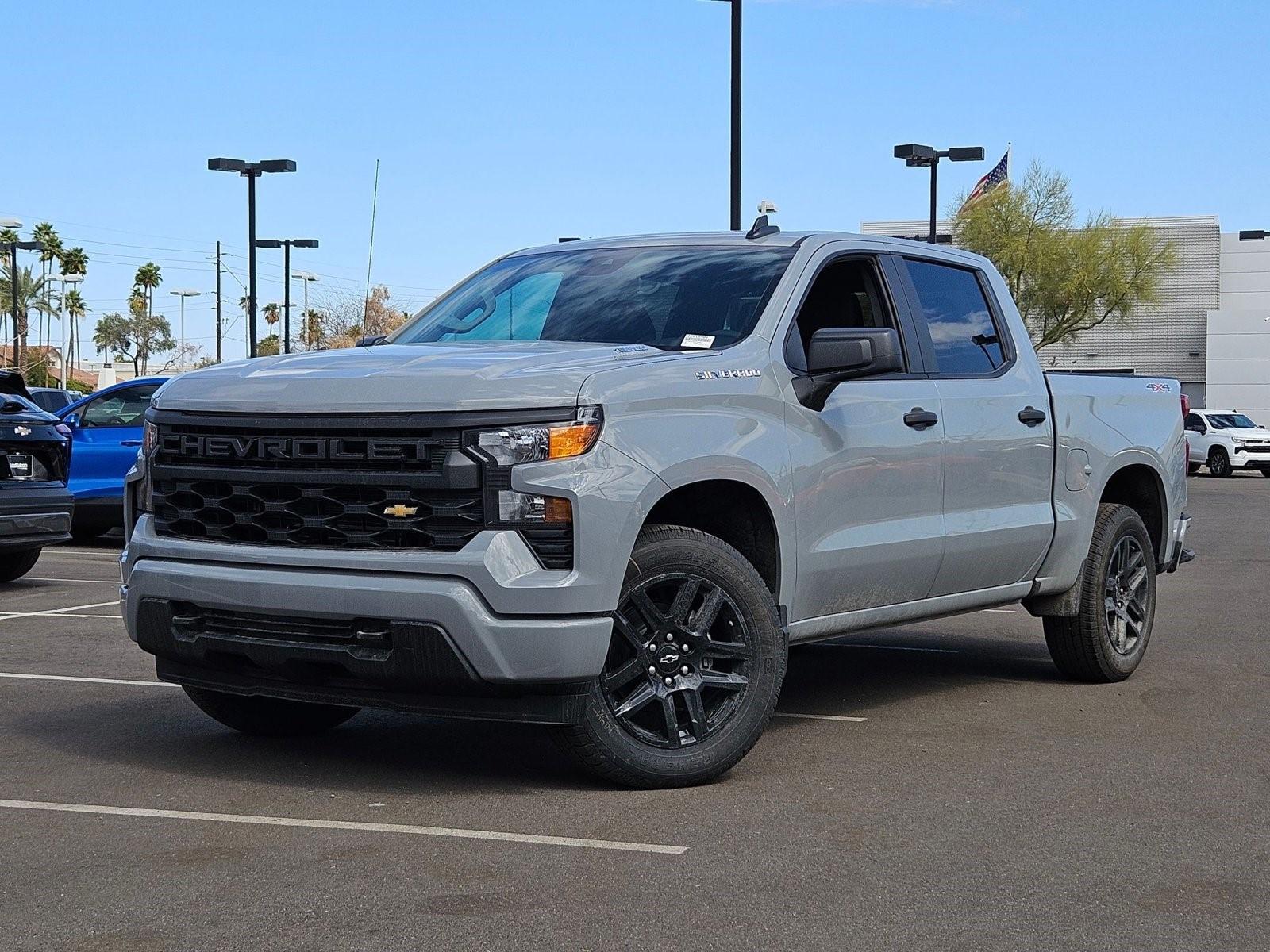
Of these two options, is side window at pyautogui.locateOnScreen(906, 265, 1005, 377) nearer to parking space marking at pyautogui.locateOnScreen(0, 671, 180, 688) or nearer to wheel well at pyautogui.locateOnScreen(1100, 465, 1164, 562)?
wheel well at pyautogui.locateOnScreen(1100, 465, 1164, 562)

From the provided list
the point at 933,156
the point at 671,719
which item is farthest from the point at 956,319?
the point at 933,156

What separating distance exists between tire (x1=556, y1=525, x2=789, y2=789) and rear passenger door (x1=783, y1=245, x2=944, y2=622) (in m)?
0.49

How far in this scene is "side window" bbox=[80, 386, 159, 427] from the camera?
16250 mm

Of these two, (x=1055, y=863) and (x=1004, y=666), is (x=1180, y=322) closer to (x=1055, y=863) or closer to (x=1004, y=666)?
Result: (x=1004, y=666)

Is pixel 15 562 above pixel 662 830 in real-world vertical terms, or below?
below

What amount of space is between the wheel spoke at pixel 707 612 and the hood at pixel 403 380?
854 millimetres

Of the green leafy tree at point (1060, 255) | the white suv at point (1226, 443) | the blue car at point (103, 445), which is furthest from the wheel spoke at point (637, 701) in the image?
the green leafy tree at point (1060, 255)

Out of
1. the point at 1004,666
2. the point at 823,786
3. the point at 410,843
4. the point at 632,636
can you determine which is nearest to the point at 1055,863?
the point at 823,786

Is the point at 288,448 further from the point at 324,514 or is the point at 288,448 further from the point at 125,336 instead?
the point at 125,336

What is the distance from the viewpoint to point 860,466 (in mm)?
6488

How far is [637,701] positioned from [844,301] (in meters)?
2.21

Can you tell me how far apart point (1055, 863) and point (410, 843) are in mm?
1897

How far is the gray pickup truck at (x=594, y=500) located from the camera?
530 cm

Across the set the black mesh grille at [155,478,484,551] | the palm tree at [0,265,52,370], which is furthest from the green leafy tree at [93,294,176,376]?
the black mesh grille at [155,478,484,551]
